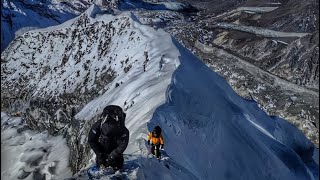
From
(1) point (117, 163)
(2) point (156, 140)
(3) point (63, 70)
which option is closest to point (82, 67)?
(3) point (63, 70)

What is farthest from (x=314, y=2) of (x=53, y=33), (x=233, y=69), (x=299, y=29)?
(x=53, y=33)

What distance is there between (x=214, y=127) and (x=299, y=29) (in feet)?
331

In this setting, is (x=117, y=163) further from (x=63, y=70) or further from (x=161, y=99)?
(x=63, y=70)

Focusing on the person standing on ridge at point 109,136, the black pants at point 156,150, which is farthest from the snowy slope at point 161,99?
the person standing on ridge at point 109,136

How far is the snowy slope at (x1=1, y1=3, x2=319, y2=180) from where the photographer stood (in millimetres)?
25359

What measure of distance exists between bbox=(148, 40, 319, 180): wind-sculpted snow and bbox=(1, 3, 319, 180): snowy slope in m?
0.07

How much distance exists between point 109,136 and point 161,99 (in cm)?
1343

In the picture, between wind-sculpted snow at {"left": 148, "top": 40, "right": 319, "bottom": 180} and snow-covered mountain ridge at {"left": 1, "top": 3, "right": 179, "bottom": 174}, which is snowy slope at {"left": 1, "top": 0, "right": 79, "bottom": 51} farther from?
wind-sculpted snow at {"left": 148, "top": 40, "right": 319, "bottom": 180}

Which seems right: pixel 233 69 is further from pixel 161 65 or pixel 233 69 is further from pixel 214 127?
pixel 214 127

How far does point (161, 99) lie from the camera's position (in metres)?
29.2

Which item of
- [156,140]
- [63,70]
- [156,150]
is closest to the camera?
[156,140]

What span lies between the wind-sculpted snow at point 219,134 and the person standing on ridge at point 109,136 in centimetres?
602

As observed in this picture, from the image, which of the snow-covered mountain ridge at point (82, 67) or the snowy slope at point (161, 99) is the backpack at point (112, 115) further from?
the snow-covered mountain ridge at point (82, 67)

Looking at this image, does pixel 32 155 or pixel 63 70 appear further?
pixel 63 70
